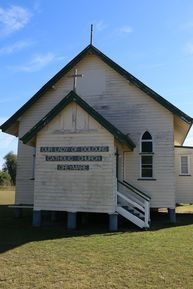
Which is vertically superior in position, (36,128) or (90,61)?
(90,61)

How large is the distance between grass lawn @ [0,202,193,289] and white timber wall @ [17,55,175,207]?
4353 mm

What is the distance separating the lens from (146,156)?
20.3 m

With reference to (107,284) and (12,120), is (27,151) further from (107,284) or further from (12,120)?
(107,284)

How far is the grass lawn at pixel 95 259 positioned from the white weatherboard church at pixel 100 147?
1.73 metres

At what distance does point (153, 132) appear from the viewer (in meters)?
20.3

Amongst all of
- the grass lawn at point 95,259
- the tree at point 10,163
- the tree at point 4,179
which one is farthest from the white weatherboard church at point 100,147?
the tree at point 10,163

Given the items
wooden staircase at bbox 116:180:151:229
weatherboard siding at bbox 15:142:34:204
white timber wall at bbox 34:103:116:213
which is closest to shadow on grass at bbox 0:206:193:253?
wooden staircase at bbox 116:180:151:229

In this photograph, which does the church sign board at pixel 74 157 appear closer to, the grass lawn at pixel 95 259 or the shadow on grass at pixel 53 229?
the shadow on grass at pixel 53 229

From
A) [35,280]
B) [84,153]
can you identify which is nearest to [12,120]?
[84,153]

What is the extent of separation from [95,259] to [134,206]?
252 inches

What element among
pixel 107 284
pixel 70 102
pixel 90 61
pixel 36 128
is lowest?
pixel 107 284

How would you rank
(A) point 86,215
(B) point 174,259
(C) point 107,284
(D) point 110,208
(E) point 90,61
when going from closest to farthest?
1. (C) point 107,284
2. (B) point 174,259
3. (D) point 110,208
4. (A) point 86,215
5. (E) point 90,61

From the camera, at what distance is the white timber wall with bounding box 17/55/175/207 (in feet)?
65.3

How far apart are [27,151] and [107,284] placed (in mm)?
14880
